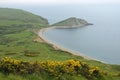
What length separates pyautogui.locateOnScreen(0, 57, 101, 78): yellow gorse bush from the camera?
53.4 metres

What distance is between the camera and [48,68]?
184ft

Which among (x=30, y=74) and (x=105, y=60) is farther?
(x=105, y=60)

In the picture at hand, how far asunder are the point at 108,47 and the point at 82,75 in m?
121

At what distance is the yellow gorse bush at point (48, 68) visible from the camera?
175 ft

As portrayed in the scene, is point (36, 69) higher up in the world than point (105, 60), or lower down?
higher up

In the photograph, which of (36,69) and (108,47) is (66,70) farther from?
(108,47)

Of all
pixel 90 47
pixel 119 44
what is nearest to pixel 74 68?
pixel 90 47

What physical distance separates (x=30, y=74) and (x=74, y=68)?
10.5 m

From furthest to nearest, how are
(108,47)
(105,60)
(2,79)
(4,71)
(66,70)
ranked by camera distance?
(108,47)
(105,60)
(66,70)
(4,71)
(2,79)

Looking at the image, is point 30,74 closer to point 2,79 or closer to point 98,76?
point 2,79

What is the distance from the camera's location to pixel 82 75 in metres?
58.0

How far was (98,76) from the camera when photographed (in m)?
58.9

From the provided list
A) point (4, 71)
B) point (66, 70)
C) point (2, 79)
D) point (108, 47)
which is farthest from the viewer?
point (108, 47)

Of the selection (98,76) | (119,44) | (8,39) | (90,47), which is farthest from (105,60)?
(98,76)
